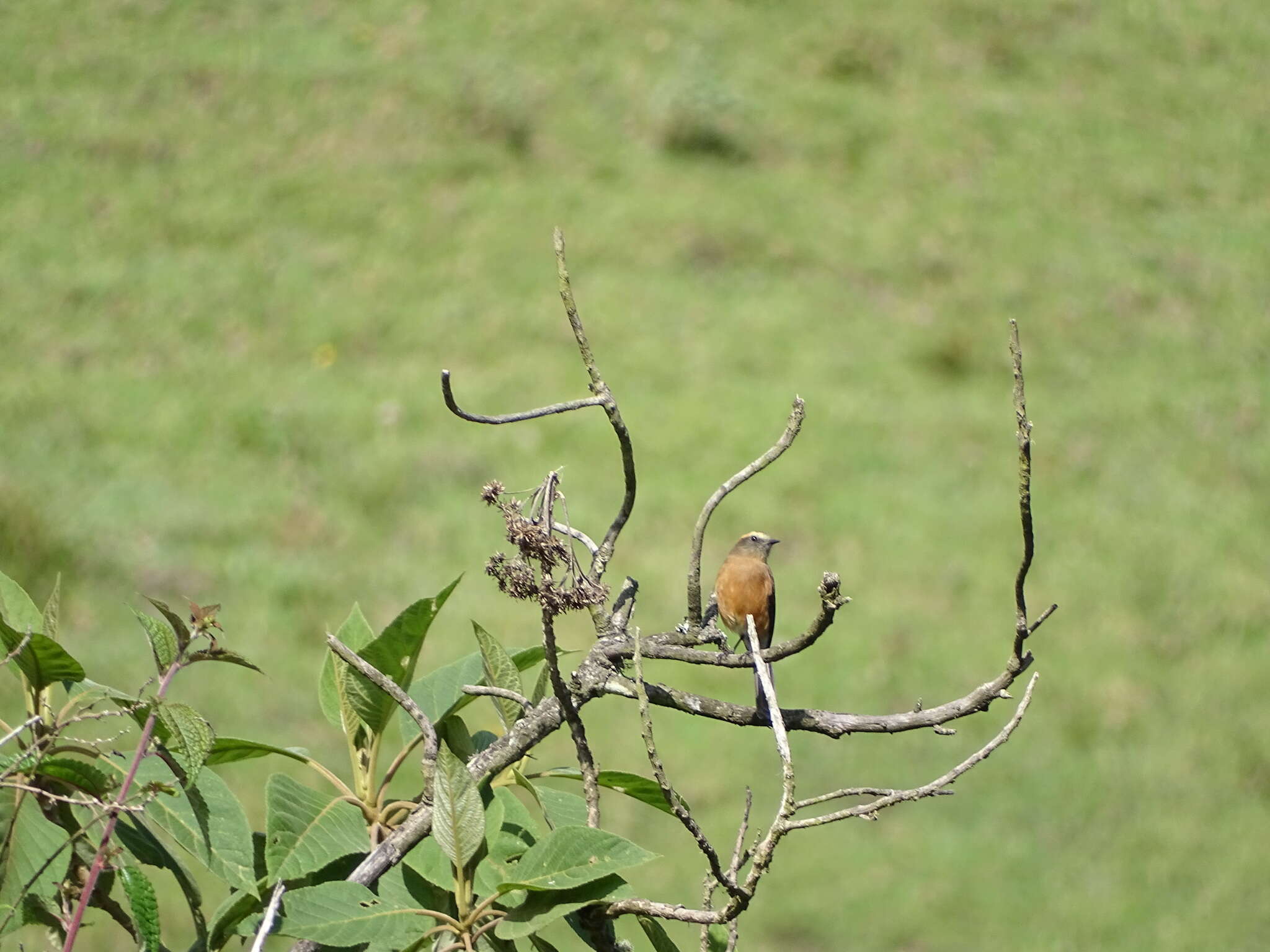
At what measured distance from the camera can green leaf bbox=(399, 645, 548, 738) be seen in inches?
75.5

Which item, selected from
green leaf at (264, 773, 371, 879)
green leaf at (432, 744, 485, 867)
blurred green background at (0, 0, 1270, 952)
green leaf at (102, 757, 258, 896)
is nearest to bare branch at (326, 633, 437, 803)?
green leaf at (432, 744, 485, 867)

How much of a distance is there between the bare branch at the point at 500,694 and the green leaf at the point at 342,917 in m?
0.29

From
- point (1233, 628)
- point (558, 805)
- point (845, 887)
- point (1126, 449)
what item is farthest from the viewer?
point (1126, 449)

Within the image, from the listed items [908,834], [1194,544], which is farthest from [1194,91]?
[908,834]

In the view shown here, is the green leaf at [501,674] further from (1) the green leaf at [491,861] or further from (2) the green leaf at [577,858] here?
(2) the green leaf at [577,858]

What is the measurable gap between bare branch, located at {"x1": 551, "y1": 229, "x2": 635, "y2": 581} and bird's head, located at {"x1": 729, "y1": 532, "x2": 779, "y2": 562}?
1075 mm

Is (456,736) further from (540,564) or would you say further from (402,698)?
(540,564)

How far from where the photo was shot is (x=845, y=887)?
6.22 metres

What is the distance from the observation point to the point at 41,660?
5.36 ft

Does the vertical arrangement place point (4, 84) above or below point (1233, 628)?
above

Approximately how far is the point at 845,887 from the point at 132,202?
7.02 m

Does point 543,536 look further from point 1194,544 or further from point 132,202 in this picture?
point 132,202

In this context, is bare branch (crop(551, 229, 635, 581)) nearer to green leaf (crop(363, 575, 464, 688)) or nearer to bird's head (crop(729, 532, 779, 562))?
green leaf (crop(363, 575, 464, 688))

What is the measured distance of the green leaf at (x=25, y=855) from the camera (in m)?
1.56
